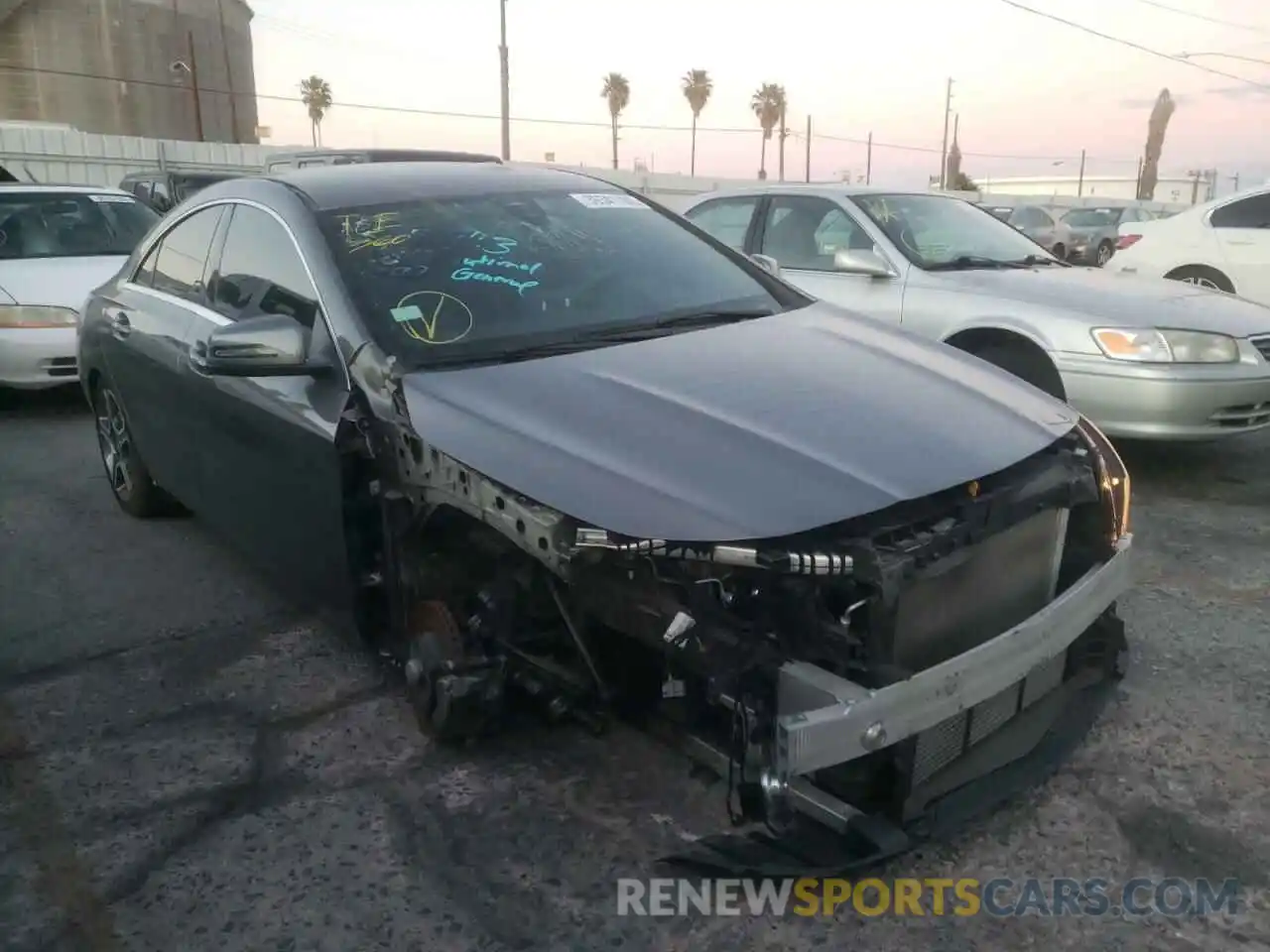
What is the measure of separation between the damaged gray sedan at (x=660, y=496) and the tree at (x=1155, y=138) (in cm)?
5540

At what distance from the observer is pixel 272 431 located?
3.39 m

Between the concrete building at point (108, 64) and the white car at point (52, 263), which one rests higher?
the concrete building at point (108, 64)

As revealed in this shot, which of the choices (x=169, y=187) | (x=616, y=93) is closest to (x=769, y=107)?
(x=616, y=93)

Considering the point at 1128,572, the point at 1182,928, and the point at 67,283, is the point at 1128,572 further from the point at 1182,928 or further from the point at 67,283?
the point at 67,283

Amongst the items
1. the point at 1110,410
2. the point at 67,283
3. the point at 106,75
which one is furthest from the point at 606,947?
the point at 106,75

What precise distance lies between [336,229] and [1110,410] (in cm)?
372

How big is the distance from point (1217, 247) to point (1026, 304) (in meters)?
4.87

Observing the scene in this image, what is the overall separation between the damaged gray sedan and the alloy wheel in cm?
128

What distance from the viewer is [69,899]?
253cm

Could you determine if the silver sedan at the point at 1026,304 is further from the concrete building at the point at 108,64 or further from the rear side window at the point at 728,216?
the concrete building at the point at 108,64

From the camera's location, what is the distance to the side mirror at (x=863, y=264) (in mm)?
5914

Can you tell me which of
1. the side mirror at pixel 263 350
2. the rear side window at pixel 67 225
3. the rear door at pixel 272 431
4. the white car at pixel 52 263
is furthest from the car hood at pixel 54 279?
the side mirror at pixel 263 350

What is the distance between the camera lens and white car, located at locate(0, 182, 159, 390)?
7.60 meters

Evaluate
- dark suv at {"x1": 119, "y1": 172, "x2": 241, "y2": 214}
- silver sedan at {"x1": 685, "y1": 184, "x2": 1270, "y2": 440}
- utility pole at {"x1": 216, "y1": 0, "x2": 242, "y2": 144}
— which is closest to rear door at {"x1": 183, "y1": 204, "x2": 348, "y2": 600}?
silver sedan at {"x1": 685, "y1": 184, "x2": 1270, "y2": 440}
